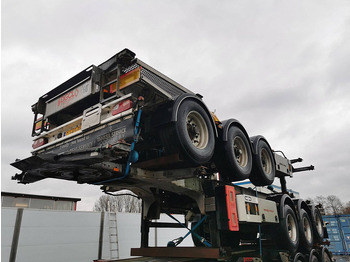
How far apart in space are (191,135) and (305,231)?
443cm

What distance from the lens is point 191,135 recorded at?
3.63 meters

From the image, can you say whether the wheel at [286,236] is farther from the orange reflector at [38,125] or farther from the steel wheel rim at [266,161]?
the orange reflector at [38,125]

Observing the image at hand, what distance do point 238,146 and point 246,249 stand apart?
209 cm

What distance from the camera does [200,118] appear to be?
→ 3.74 meters

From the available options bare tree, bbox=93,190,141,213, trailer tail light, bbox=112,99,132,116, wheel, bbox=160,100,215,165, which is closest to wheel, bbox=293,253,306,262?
wheel, bbox=160,100,215,165

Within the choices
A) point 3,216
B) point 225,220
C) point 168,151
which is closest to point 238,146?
point 225,220

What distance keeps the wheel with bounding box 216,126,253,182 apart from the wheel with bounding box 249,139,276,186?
440 millimetres

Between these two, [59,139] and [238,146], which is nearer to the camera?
[59,139]

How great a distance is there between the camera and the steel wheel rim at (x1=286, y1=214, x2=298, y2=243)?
5499 mm

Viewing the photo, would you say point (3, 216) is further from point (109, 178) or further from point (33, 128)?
point (109, 178)

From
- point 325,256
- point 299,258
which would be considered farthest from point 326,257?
point 299,258

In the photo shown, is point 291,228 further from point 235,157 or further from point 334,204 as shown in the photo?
point 334,204

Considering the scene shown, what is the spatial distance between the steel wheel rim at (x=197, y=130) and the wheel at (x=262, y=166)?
178 centimetres

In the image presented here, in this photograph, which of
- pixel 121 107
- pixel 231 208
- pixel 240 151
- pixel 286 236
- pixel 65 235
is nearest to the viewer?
pixel 121 107
